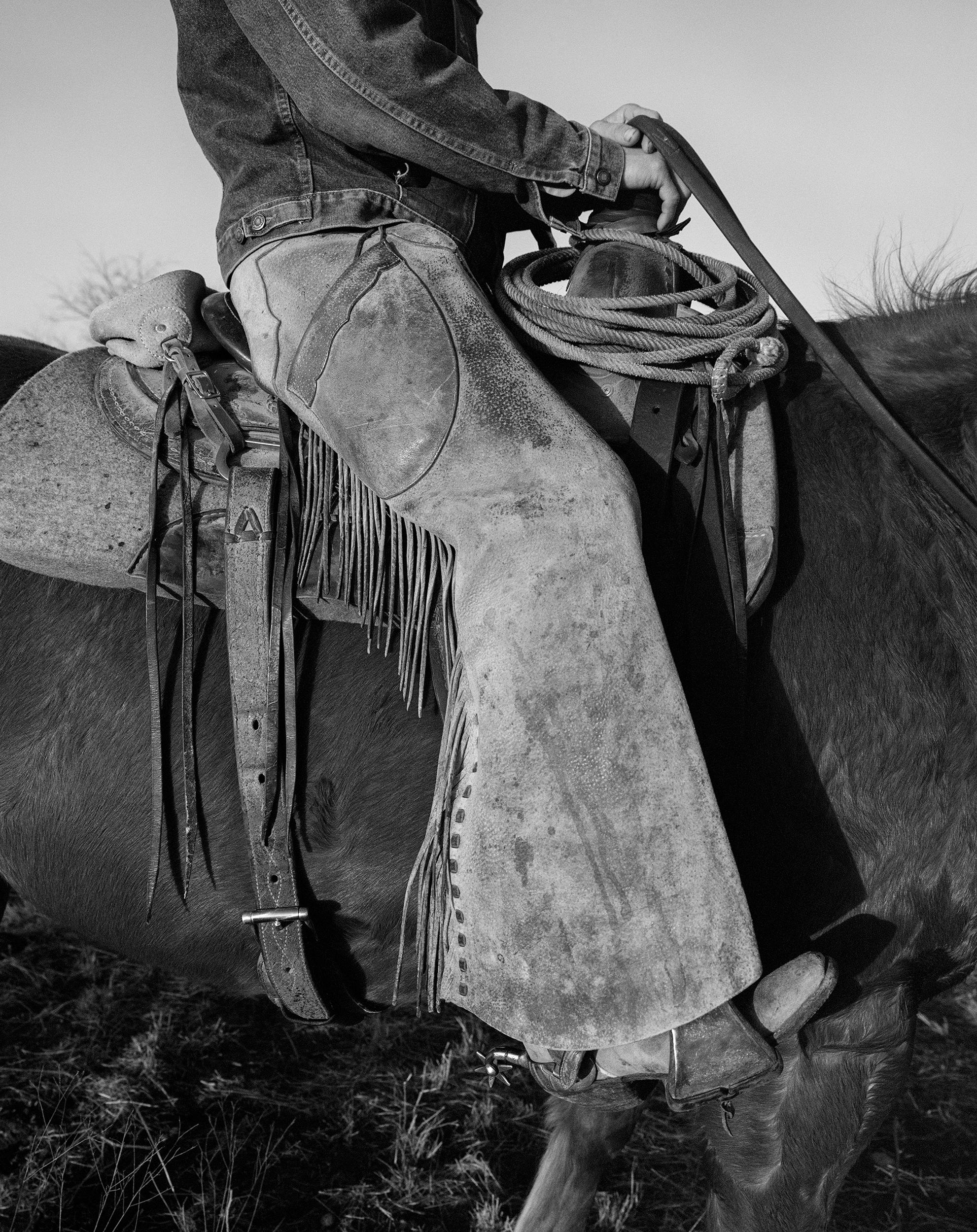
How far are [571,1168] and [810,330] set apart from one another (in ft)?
7.01

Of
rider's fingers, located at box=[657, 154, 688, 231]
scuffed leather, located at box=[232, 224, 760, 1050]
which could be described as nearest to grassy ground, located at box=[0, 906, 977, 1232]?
scuffed leather, located at box=[232, 224, 760, 1050]

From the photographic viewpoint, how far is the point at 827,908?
1.74 m

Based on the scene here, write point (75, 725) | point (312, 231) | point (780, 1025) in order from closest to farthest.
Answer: point (780, 1025)
point (312, 231)
point (75, 725)

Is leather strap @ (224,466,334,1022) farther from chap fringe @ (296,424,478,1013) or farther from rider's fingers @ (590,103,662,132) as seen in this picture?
rider's fingers @ (590,103,662,132)

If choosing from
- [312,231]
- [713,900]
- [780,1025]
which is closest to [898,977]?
[780,1025]

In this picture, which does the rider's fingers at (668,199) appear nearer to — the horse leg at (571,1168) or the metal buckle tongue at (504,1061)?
the metal buckle tongue at (504,1061)

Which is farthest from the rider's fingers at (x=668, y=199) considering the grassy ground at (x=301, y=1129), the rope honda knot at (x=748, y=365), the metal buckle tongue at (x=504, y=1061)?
the grassy ground at (x=301, y=1129)

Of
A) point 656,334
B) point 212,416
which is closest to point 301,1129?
point 212,416

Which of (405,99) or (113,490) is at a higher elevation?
(405,99)

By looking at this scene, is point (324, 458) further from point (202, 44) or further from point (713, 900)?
point (713, 900)

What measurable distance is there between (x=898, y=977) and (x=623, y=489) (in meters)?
1.11

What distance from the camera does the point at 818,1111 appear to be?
1893 mm

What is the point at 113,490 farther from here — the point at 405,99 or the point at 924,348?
the point at 924,348

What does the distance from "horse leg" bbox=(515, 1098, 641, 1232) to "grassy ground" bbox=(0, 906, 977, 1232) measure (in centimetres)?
16
